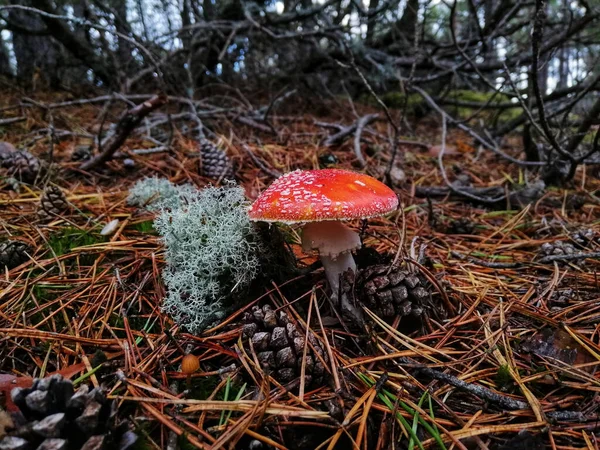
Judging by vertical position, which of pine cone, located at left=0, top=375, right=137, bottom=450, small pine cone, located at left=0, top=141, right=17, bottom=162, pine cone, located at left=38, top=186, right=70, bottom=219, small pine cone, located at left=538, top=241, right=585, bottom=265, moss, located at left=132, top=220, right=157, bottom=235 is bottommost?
small pine cone, located at left=538, top=241, right=585, bottom=265

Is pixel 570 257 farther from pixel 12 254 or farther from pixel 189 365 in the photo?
pixel 12 254

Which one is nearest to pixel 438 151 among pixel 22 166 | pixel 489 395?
pixel 489 395

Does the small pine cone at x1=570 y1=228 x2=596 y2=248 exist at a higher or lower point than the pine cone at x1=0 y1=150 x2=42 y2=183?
lower

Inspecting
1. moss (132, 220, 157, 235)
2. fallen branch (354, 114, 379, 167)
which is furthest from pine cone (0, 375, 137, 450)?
fallen branch (354, 114, 379, 167)

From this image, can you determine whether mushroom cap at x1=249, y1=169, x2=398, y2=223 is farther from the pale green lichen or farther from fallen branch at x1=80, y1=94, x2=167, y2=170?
fallen branch at x1=80, y1=94, x2=167, y2=170

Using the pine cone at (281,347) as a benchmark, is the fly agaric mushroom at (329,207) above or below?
above

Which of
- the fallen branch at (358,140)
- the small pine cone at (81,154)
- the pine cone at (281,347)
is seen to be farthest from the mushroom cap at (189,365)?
the small pine cone at (81,154)

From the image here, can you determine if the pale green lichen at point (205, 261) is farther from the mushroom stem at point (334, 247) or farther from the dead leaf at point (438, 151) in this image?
the dead leaf at point (438, 151)
